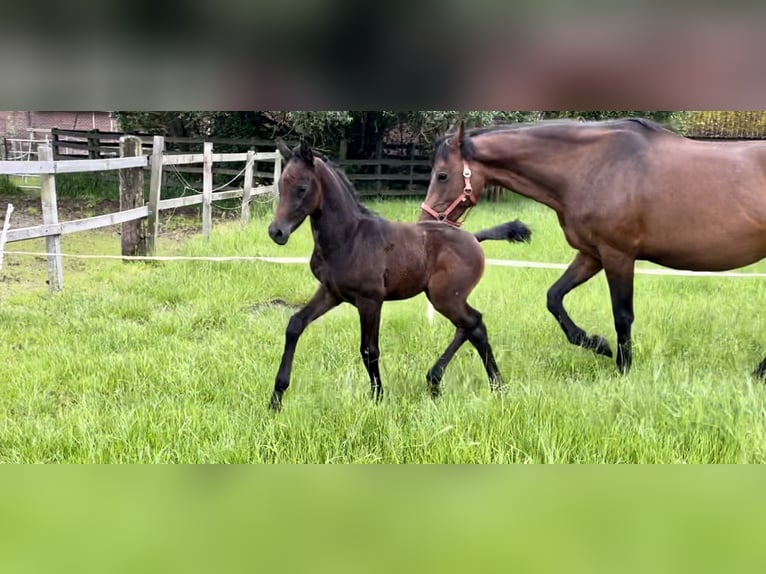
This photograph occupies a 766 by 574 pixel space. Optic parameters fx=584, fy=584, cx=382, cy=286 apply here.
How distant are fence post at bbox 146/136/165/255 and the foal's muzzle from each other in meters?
4.69

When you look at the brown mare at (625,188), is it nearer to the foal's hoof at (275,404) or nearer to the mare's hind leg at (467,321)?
the mare's hind leg at (467,321)

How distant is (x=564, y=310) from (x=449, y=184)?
132cm

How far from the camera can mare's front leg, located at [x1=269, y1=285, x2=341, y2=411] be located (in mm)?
2939

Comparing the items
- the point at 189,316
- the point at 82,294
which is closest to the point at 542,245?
the point at 189,316

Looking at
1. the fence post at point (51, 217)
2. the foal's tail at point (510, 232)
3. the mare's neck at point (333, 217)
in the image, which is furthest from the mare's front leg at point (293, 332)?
the fence post at point (51, 217)

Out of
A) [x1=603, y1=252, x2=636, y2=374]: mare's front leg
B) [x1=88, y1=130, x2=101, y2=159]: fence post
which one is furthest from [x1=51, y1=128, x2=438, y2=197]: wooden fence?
[x1=603, y1=252, x2=636, y2=374]: mare's front leg

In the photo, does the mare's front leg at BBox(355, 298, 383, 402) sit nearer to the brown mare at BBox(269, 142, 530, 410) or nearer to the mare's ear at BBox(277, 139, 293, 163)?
the brown mare at BBox(269, 142, 530, 410)

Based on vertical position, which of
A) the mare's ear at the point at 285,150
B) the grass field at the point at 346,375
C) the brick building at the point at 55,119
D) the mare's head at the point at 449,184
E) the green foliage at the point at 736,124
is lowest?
the grass field at the point at 346,375

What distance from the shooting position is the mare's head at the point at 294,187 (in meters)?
2.62

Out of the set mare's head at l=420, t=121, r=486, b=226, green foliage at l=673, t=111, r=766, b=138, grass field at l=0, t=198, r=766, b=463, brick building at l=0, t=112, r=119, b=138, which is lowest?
grass field at l=0, t=198, r=766, b=463

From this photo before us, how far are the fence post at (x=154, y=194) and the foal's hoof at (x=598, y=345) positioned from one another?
503 cm

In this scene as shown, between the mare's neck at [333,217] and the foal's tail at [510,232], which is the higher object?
the mare's neck at [333,217]
